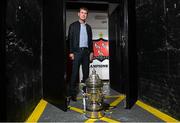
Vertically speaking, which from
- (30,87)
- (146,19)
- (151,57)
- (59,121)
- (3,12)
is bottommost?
(59,121)

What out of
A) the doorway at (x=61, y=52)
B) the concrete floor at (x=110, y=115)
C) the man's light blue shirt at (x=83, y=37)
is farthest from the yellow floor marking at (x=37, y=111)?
the man's light blue shirt at (x=83, y=37)

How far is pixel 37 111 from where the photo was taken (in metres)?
3.28

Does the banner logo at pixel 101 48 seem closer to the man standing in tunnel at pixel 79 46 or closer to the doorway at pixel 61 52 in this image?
the doorway at pixel 61 52

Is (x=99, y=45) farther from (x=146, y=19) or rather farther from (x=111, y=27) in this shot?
(x=146, y=19)

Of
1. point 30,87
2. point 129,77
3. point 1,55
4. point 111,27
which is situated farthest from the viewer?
point 111,27

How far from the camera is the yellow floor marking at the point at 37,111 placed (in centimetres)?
282

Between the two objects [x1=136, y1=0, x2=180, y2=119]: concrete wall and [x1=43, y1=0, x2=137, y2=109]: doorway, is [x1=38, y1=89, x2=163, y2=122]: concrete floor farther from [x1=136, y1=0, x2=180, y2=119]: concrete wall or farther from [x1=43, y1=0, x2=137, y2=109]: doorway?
[x1=136, y1=0, x2=180, y2=119]: concrete wall

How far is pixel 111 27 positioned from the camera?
19.0 feet

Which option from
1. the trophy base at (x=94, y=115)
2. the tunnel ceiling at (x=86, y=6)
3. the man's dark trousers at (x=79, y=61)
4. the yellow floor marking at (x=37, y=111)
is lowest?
the yellow floor marking at (x=37, y=111)

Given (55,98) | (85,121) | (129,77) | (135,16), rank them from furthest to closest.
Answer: (135,16) < (55,98) < (129,77) < (85,121)

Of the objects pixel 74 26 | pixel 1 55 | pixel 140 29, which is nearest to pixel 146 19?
pixel 140 29

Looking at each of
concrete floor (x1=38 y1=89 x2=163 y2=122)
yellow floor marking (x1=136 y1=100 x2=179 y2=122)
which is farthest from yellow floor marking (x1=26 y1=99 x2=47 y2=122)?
yellow floor marking (x1=136 y1=100 x2=179 y2=122)

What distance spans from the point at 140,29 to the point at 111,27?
203cm

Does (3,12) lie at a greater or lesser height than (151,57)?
greater
